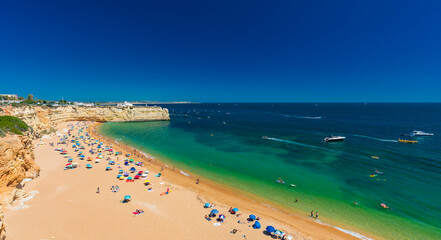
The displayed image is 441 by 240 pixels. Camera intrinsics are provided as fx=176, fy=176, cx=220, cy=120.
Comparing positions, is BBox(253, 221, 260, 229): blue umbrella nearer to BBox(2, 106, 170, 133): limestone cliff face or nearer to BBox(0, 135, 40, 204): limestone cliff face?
BBox(0, 135, 40, 204): limestone cliff face

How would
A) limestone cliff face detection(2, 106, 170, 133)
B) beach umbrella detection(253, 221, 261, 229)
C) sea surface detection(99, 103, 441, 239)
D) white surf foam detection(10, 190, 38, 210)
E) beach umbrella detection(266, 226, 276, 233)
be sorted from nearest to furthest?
beach umbrella detection(266, 226, 276, 233) → beach umbrella detection(253, 221, 261, 229) → white surf foam detection(10, 190, 38, 210) → sea surface detection(99, 103, 441, 239) → limestone cliff face detection(2, 106, 170, 133)

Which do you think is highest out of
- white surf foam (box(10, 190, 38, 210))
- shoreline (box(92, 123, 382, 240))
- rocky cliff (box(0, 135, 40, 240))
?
rocky cliff (box(0, 135, 40, 240))

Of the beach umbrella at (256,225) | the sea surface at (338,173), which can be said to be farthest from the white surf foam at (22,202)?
the beach umbrella at (256,225)

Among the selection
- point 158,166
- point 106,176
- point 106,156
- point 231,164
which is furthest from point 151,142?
Result: point 231,164

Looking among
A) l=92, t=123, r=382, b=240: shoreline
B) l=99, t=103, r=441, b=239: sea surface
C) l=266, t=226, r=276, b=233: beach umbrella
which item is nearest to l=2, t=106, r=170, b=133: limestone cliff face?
l=99, t=103, r=441, b=239: sea surface

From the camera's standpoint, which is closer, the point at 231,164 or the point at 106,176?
the point at 106,176

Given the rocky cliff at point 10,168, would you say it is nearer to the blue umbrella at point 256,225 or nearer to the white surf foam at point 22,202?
the white surf foam at point 22,202

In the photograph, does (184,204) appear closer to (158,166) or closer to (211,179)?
(211,179)
